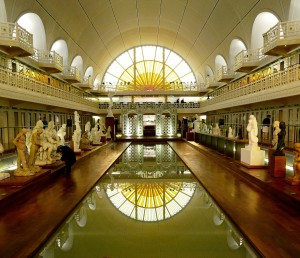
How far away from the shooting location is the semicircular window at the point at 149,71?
44.2m

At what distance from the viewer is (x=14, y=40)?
14.8 metres

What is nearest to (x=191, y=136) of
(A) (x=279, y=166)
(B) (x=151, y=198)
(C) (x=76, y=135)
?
(C) (x=76, y=135)

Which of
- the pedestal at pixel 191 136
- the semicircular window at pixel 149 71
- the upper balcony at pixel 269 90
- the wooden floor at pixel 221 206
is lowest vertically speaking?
the wooden floor at pixel 221 206

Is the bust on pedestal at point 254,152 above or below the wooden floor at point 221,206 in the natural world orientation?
above

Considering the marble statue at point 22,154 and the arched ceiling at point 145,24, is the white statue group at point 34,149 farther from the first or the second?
the arched ceiling at point 145,24

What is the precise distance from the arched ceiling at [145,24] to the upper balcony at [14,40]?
124 cm

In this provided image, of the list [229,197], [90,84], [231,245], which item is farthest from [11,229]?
[90,84]

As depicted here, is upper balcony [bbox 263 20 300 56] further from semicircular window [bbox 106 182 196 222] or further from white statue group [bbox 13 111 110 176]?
white statue group [bbox 13 111 110 176]

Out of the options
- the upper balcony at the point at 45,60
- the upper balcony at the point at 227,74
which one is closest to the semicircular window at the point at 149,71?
the upper balcony at the point at 227,74

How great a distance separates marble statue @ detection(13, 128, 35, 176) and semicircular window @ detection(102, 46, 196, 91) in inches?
1407

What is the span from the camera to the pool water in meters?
4.70

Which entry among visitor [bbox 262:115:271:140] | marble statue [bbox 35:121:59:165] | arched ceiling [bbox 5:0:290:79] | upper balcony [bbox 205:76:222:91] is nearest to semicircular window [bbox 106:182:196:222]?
marble statue [bbox 35:121:59:165]

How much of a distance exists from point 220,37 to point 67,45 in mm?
13830

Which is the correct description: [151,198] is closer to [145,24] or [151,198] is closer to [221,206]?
[221,206]
